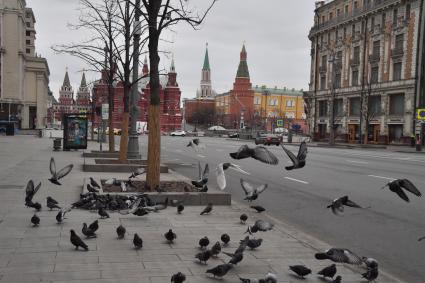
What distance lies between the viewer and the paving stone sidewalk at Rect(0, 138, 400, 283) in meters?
5.27

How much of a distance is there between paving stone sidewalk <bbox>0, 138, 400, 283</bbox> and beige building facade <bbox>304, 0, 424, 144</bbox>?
156 feet

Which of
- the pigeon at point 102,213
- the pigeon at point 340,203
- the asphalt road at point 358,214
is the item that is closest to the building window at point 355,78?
the asphalt road at point 358,214

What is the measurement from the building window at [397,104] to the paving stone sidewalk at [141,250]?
5244 cm

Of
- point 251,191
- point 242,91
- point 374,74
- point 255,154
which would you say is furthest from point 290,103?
point 255,154

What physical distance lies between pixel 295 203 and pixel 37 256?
7172 millimetres

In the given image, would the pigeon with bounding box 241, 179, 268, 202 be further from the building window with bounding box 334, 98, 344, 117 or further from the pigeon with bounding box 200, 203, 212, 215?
the building window with bounding box 334, 98, 344, 117

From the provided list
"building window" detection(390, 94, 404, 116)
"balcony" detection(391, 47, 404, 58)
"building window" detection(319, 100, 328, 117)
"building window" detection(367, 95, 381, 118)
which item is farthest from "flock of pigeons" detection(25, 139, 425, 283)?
"building window" detection(319, 100, 328, 117)

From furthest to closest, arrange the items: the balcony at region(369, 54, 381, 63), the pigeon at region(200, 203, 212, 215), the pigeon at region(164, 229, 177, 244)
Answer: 1. the balcony at region(369, 54, 381, 63)
2. the pigeon at region(200, 203, 212, 215)
3. the pigeon at region(164, 229, 177, 244)

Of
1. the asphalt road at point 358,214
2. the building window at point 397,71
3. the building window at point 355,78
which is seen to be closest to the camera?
the asphalt road at point 358,214

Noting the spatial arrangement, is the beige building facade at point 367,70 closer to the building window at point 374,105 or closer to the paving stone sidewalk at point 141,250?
the building window at point 374,105

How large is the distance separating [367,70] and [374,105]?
4661 mm

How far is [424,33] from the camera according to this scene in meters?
54.1

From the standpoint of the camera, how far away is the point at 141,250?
20.6 feet

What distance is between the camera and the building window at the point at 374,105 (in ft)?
197
